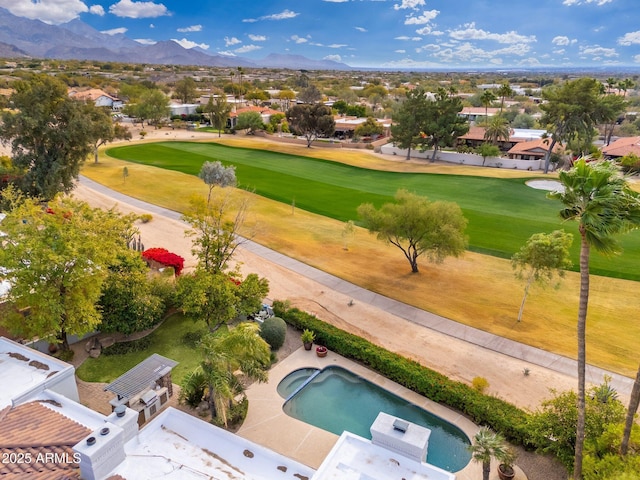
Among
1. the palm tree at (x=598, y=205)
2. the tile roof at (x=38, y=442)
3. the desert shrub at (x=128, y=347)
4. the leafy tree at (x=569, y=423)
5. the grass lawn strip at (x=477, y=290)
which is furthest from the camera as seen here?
the grass lawn strip at (x=477, y=290)

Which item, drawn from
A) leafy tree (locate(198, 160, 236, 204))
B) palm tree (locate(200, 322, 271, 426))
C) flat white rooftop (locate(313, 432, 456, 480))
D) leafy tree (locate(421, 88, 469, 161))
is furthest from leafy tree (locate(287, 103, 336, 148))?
flat white rooftop (locate(313, 432, 456, 480))

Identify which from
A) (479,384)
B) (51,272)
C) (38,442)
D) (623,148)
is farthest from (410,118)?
(38,442)

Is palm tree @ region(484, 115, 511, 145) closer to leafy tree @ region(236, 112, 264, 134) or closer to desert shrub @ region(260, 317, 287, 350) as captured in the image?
leafy tree @ region(236, 112, 264, 134)

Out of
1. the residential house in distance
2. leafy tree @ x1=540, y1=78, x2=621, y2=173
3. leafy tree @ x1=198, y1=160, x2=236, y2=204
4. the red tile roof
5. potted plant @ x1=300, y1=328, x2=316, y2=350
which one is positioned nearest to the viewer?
the residential house in distance

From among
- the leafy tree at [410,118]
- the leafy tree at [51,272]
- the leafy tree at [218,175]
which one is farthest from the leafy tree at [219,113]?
the leafy tree at [51,272]

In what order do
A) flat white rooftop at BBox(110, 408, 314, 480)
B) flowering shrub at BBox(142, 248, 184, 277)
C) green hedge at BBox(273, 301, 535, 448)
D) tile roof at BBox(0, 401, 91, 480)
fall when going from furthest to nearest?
1. flowering shrub at BBox(142, 248, 184, 277)
2. green hedge at BBox(273, 301, 535, 448)
3. flat white rooftop at BBox(110, 408, 314, 480)
4. tile roof at BBox(0, 401, 91, 480)

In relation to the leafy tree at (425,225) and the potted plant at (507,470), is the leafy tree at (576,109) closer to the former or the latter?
the leafy tree at (425,225)

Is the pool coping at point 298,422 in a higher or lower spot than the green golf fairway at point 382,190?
lower

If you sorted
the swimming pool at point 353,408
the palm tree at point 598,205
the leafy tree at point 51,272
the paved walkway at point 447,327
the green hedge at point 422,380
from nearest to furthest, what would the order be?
the palm tree at point 598,205, the swimming pool at point 353,408, the green hedge at point 422,380, the leafy tree at point 51,272, the paved walkway at point 447,327
